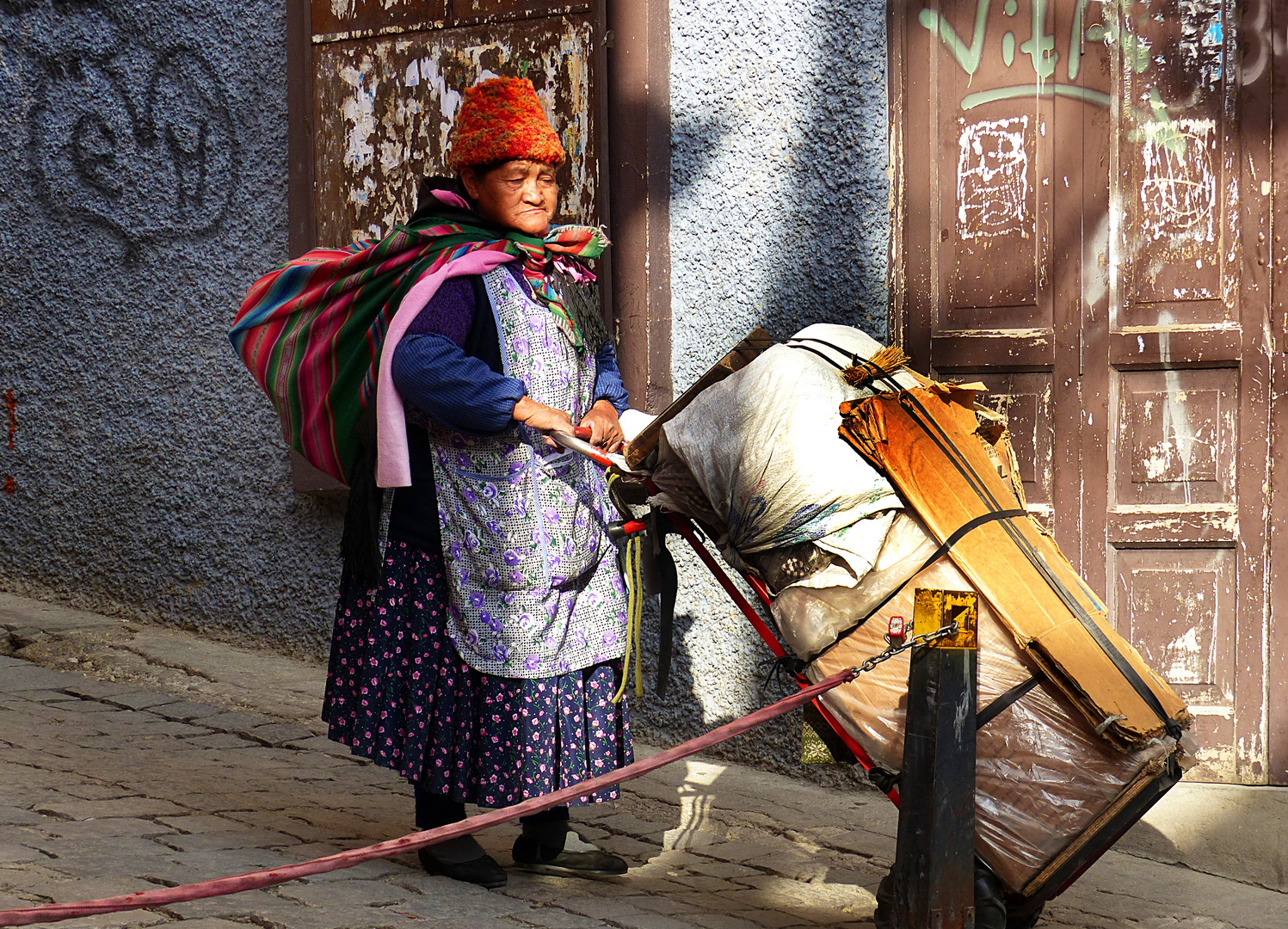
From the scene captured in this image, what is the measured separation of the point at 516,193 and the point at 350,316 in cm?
49

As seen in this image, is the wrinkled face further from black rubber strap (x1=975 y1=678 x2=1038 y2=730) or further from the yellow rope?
black rubber strap (x1=975 y1=678 x2=1038 y2=730)

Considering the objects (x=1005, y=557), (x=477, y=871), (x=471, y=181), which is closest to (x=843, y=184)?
(x=471, y=181)

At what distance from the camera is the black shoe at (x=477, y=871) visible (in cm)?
310

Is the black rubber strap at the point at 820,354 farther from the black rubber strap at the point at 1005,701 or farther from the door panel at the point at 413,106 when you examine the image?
the door panel at the point at 413,106

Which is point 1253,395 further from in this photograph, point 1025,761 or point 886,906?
point 886,906

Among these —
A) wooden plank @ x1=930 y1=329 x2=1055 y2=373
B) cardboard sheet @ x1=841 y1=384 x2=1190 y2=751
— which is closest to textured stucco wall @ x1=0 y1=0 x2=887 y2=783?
wooden plank @ x1=930 y1=329 x2=1055 y2=373

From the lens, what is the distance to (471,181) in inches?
123

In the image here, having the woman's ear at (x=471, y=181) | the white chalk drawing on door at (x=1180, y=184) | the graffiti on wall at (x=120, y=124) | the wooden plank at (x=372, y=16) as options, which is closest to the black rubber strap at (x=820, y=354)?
the woman's ear at (x=471, y=181)

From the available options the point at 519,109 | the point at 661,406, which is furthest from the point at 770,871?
the point at 519,109

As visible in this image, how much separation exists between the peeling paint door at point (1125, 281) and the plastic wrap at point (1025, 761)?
5.28ft

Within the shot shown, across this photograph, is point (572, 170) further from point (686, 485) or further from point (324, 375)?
point (686, 485)

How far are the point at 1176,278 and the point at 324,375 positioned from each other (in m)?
2.39

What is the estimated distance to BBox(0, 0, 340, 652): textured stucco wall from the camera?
538cm

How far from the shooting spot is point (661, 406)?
443 cm
